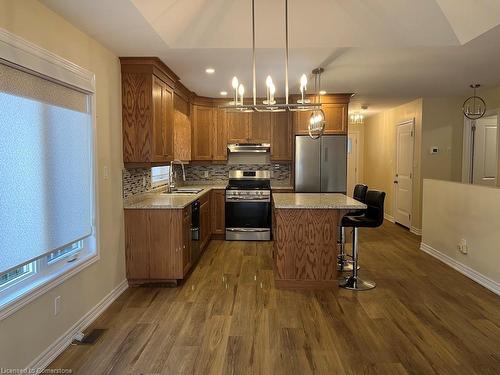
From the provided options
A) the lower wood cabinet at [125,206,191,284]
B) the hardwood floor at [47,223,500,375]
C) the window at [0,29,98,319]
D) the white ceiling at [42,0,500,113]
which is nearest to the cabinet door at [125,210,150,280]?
the lower wood cabinet at [125,206,191,284]

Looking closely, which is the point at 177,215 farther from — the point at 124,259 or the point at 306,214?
the point at 306,214

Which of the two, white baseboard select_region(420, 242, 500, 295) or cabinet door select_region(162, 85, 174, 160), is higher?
cabinet door select_region(162, 85, 174, 160)

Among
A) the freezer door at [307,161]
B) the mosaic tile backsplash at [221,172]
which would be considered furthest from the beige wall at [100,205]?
the freezer door at [307,161]

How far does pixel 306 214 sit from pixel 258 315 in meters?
1.16

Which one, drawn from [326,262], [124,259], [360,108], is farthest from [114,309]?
[360,108]

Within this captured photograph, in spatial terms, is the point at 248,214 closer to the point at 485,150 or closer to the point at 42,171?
the point at 42,171

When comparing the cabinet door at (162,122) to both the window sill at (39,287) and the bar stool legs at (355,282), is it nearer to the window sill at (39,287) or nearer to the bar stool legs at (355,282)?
the window sill at (39,287)

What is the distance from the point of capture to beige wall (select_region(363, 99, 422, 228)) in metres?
6.43

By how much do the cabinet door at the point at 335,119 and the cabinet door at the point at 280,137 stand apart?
0.70 meters

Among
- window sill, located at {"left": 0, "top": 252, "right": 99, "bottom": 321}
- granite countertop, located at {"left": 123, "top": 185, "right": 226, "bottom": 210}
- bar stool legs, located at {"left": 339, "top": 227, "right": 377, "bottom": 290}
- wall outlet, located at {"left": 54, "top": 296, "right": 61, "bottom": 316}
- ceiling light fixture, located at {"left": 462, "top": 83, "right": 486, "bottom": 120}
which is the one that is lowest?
bar stool legs, located at {"left": 339, "top": 227, "right": 377, "bottom": 290}

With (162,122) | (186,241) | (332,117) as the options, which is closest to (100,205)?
(186,241)

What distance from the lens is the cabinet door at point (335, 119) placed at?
5844mm

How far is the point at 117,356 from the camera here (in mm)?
2506

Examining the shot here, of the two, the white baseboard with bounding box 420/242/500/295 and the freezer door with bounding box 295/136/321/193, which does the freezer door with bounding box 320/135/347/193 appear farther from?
the white baseboard with bounding box 420/242/500/295
